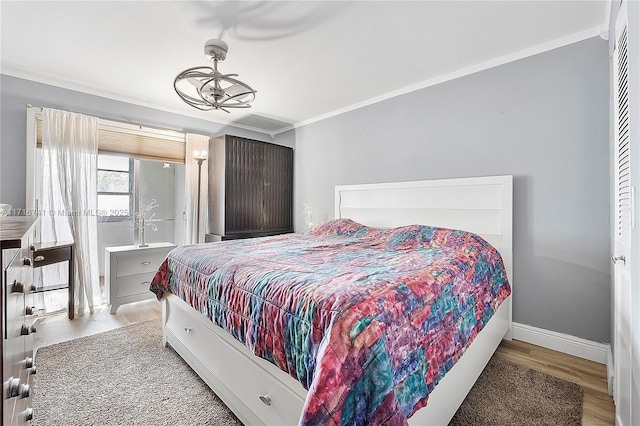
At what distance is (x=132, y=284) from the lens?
3201 mm

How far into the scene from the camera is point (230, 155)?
398cm

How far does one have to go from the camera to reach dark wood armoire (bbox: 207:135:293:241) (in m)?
3.96

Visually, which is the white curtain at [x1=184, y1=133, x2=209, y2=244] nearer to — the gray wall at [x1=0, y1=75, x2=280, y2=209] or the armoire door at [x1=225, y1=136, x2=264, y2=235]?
the armoire door at [x1=225, y1=136, x2=264, y2=235]

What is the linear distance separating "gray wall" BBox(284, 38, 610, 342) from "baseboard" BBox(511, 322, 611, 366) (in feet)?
0.15

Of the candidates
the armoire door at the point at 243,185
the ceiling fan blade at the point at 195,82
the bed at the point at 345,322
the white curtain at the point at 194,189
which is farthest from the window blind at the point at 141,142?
the bed at the point at 345,322

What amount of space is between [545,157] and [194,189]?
13.0 feet

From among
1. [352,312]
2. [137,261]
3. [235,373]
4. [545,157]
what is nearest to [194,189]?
[137,261]

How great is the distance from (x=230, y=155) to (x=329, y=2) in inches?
97.0

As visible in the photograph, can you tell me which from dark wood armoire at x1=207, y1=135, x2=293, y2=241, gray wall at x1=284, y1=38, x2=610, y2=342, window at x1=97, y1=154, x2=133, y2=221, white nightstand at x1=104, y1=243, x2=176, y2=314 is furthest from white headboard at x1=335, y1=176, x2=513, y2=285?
window at x1=97, y1=154, x2=133, y2=221

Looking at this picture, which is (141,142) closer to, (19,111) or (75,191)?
(75,191)

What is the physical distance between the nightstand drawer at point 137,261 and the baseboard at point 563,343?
3.65 metres

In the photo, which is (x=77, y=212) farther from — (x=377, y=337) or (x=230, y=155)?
(x=377, y=337)

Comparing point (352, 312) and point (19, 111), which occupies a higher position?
point (19, 111)

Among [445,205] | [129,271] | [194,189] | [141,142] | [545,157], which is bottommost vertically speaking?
[129,271]
